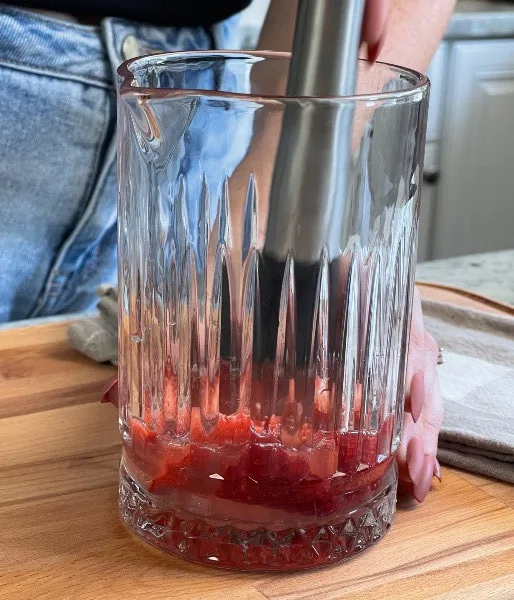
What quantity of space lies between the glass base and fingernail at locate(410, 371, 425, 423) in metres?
0.05

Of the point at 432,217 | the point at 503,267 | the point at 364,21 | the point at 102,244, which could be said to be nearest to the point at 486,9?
the point at 432,217

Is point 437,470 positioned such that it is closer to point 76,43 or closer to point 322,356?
point 322,356

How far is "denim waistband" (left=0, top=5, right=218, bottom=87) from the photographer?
0.80 meters

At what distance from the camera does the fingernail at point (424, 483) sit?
18.4 inches

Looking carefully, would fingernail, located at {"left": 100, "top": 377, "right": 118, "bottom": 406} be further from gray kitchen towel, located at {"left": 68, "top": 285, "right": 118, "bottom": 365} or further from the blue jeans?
the blue jeans

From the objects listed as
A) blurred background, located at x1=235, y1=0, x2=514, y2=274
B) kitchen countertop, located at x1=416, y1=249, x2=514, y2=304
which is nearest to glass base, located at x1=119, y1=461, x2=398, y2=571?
kitchen countertop, located at x1=416, y1=249, x2=514, y2=304

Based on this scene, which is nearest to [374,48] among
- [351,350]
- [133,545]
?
[351,350]

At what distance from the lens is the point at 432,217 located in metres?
2.04

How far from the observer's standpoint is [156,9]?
834 millimetres

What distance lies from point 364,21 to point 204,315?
140 millimetres

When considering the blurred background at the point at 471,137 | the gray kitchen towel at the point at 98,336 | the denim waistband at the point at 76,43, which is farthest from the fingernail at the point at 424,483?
the blurred background at the point at 471,137

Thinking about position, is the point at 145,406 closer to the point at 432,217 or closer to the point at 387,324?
the point at 387,324

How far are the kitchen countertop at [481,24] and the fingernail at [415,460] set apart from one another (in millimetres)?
1465

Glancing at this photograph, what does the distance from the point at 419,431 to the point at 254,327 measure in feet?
0.45
